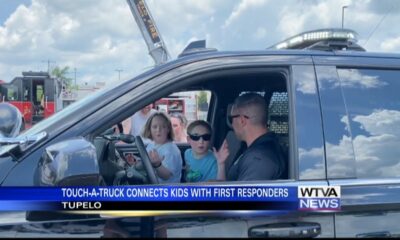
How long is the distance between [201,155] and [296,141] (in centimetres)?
89

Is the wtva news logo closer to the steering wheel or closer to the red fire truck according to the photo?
the steering wheel

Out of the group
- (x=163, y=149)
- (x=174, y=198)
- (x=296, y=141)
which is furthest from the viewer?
(x=163, y=149)

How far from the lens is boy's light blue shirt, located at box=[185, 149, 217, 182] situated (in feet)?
8.34

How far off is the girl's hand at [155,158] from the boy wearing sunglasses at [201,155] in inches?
7.0

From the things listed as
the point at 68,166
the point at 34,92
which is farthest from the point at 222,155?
the point at 34,92

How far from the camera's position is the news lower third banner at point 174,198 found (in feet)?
5.88

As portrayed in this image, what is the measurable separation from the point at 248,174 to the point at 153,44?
10.4m

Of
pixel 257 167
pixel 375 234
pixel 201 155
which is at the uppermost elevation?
pixel 201 155

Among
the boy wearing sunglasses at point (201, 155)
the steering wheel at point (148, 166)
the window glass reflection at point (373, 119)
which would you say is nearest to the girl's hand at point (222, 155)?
the boy wearing sunglasses at point (201, 155)

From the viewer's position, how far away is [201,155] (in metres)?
2.82

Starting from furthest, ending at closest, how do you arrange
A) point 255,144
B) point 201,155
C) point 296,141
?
point 201,155 < point 255,144 < point 296,141

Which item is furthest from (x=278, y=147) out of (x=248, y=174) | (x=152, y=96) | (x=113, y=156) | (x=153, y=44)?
(x=153, y=44)

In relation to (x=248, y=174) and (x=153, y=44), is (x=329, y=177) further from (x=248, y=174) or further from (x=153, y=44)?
(x=153, y=44)

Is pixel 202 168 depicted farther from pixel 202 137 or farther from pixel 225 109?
pixel 225 109
